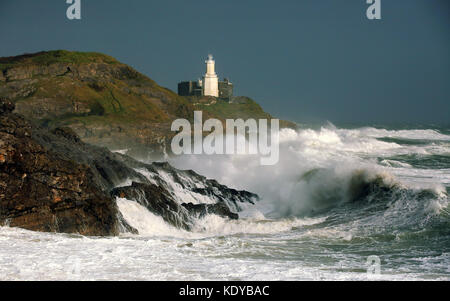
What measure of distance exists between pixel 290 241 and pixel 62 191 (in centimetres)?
510

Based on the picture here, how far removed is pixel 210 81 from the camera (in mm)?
85250

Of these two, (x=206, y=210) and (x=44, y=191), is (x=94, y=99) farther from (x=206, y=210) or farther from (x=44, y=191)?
(x=44, y=191)

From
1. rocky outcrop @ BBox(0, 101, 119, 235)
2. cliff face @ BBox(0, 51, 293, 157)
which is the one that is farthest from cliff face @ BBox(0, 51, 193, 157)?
rocky outcrop @ BBox(0, 101, 119, 235)

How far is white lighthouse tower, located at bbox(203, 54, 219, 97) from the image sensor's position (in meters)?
84.9

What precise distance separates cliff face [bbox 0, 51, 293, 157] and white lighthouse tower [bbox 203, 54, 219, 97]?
21984 mm

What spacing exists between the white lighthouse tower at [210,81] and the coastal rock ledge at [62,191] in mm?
68304

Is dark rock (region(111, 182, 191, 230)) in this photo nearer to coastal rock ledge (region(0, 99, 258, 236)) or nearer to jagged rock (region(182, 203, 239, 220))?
coastal rock ledge (region(0, 99, 258, 236))

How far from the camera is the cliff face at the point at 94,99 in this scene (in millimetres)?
43531

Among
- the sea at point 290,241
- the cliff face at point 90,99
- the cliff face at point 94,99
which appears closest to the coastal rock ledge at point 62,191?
the sea at point 290,241

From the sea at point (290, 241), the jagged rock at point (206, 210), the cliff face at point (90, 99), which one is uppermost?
the cliff face at point (90, 99)

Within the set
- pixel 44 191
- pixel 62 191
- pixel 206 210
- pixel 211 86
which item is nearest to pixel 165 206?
pixel 206 210

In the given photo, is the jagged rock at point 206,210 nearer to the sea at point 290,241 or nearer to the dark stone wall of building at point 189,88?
the sea at point 290,241
